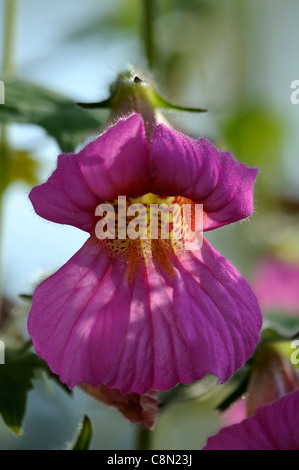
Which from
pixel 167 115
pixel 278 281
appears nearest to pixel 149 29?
pixel 167 115

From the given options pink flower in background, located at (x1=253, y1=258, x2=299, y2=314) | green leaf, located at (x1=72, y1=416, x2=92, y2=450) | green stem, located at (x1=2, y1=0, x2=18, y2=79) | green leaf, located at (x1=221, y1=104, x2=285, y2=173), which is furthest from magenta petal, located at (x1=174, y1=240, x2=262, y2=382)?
green leaf, located at (x1=221, y1=104, x2=285, y2=173)

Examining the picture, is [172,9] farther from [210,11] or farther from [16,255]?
[16,255]

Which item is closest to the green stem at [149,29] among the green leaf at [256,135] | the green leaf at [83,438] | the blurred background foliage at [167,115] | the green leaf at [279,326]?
the blurred background foliage at [167,115]

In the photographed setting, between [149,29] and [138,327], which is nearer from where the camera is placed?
[138,327]

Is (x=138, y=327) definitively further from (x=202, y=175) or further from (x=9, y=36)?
(x=9, y=36)

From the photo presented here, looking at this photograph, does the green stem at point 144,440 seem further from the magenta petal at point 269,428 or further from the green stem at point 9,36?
the green stem at point 9,36
